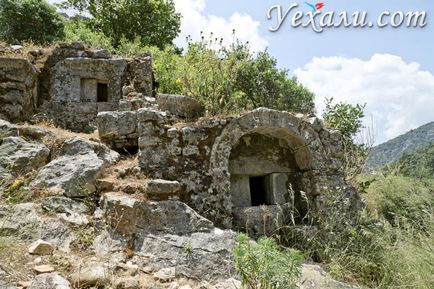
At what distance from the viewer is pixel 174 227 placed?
491 cm

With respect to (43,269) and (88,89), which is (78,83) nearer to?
(88,89)

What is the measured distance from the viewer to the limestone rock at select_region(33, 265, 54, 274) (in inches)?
144

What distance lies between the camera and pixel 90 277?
363cm

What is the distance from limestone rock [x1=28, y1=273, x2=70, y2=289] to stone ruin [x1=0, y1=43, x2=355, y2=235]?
6.31 ft

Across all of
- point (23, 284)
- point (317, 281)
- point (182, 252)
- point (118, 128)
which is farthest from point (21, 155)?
point (317, 281)

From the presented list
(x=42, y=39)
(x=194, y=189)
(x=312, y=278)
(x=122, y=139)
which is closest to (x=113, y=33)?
(x=42, y=39)

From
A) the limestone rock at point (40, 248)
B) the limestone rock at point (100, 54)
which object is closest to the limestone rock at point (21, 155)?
the limestone rock at point (40, 248)

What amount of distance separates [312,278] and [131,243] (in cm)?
232

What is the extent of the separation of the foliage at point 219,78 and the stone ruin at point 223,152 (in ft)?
2.45

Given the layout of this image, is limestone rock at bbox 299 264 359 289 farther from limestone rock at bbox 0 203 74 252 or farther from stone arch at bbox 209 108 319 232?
limestone rock at bbox 0 203 74 252

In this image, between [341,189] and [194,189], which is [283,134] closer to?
[341,189]

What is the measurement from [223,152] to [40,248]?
10.6 feet

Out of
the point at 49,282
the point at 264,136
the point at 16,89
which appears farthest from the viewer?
the point at 16,89

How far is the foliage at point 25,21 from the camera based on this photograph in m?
14.8
